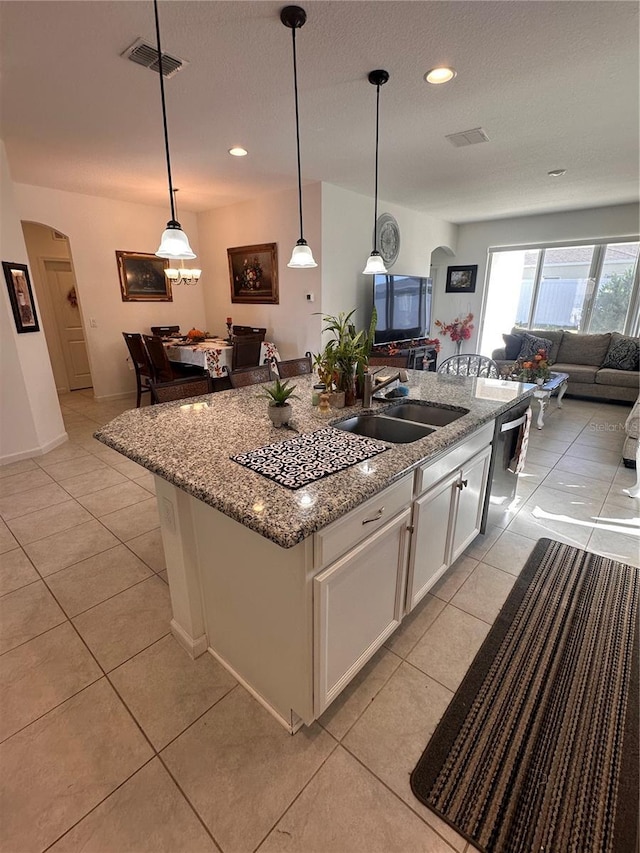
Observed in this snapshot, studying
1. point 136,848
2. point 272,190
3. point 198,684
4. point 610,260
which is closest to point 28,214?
point 272,190

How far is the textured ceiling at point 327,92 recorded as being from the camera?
181 centimetres

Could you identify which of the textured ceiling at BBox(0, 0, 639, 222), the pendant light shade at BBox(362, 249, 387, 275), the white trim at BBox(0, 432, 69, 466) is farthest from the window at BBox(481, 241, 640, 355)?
the white trim at BBox(0, 432, 69, 466)

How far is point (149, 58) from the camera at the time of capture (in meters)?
2.09

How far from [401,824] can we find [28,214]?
6235 millimetres

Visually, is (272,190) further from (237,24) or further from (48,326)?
(48,326)

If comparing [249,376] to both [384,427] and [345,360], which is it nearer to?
[345,360]

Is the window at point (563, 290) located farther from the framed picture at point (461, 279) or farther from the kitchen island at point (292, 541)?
the kitchen island at point (292, 541)

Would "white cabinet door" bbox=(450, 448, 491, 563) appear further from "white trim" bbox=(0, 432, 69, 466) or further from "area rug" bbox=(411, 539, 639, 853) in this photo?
"white trim" bbox=(0, 432, 69, 466)

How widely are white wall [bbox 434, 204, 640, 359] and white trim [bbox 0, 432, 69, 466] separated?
6.36 metres

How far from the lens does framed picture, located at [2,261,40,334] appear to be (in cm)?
340

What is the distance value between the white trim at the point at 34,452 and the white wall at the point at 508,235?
6.36 metres

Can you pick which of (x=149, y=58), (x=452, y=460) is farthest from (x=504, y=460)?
(x=149, y=58)

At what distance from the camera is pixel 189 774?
126 centimetres

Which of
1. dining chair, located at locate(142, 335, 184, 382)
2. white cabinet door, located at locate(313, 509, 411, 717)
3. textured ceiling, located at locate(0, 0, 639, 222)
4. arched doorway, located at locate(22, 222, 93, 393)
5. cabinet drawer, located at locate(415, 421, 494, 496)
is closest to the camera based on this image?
white cabinet door, located at locate(313, 509, 411, 717)
